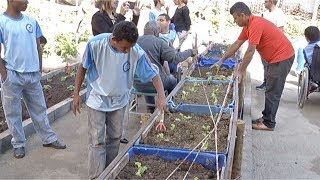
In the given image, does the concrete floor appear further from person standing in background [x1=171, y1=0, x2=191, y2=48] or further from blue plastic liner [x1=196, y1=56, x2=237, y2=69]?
person standing in background [x1=171, y1=0, x2=191, y2=48]

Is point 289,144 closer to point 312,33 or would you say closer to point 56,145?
point 312,33

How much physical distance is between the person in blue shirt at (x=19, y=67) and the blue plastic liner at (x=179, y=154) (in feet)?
5.13

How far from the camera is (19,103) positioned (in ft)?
14.9

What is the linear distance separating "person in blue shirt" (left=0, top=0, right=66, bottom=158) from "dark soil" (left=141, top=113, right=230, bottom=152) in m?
1.43

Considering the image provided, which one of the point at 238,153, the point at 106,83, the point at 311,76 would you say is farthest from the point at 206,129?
the point at 311,76

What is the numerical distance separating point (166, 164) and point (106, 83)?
2.91ft

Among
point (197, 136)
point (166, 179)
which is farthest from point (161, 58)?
point (166, 179)

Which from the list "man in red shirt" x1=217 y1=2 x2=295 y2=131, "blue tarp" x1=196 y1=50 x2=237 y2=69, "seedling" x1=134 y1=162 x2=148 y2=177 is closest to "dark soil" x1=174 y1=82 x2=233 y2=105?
"man in red shirt" x1=217 y1=2 x2=295 y2=131

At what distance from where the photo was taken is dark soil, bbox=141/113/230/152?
406 cm

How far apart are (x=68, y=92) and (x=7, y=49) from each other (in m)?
2.46

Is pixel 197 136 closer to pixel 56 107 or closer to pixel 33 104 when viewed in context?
pixel 33 104

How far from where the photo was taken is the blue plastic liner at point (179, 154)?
3547mm

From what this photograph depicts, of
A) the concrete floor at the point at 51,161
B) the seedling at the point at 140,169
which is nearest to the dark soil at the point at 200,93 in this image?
the concrete floor at the point at 51,161

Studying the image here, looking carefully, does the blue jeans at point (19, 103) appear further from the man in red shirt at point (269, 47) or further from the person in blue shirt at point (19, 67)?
the man in red shirt at point (269, 47)
